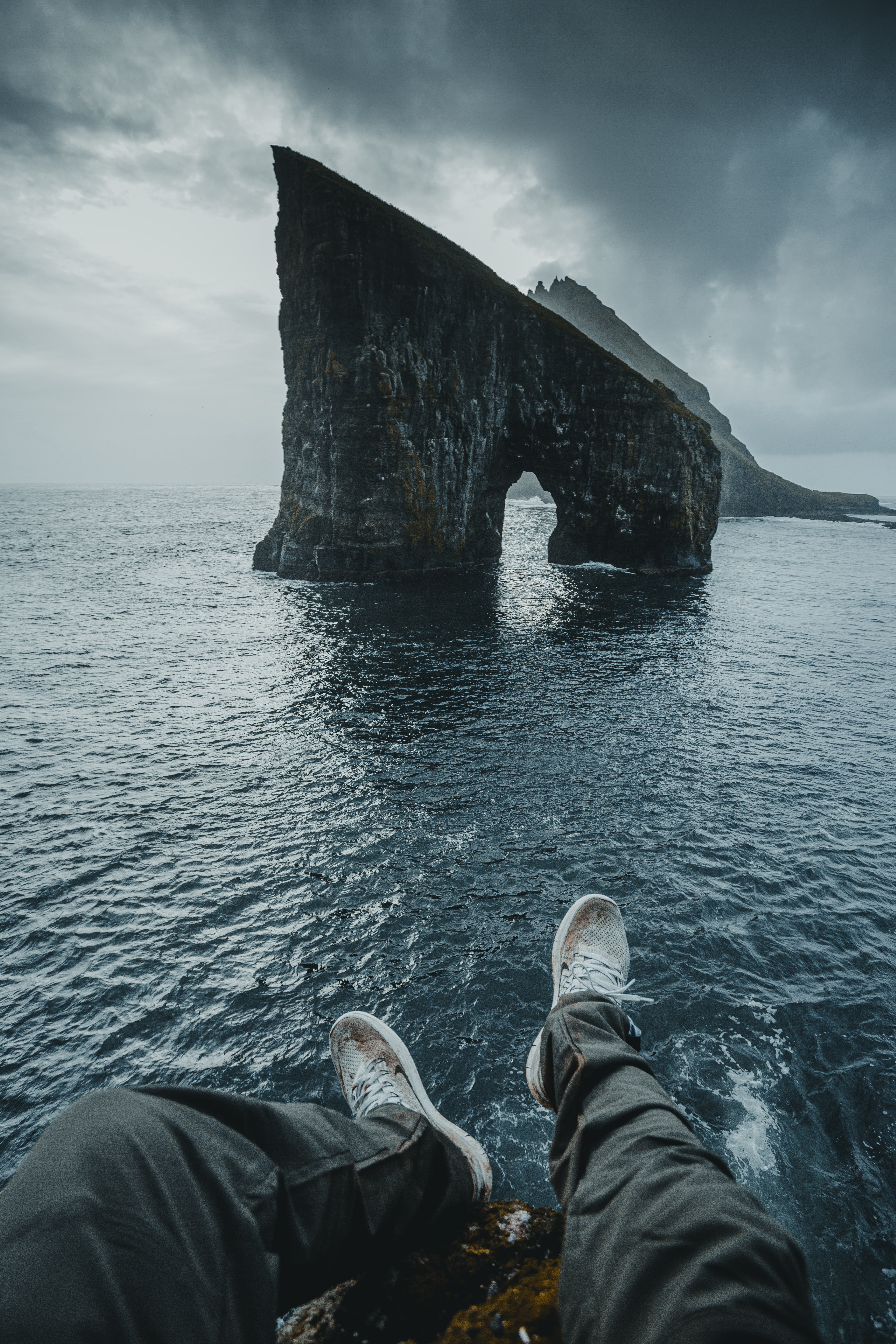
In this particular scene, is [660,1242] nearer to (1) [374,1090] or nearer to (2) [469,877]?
(1) [374,1090]

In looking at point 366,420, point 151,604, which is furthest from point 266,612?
point 366,420

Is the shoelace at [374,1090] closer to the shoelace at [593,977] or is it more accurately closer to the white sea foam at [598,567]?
the shoelace at [593,977]

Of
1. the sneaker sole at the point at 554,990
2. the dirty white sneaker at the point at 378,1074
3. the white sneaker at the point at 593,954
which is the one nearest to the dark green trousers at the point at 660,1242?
the sneaker sole at the point at 554,990

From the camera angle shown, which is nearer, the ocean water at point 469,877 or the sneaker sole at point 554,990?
the sneaker sole at point 554,990

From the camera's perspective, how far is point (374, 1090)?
17.7 ft

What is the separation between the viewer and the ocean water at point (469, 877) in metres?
6.65

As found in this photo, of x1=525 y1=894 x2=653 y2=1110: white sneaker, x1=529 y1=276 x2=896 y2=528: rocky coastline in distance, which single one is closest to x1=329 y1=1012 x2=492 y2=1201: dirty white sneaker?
x1=525 y1=894 x2=653 y2=1110: white sneaker

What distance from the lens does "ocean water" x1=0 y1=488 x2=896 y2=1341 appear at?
21.8ft

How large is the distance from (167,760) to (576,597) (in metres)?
26.3

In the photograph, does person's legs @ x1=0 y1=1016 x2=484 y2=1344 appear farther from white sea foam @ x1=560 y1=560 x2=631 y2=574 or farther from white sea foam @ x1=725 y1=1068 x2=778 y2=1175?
white sea foam @ x1=560 y1=560 x2=631 y2=574

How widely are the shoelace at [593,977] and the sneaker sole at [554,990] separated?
14 cm

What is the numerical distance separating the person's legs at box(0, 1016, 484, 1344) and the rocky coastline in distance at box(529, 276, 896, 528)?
13896 cm

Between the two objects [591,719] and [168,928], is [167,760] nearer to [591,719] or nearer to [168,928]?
[168,928]

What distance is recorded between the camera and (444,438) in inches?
1487
